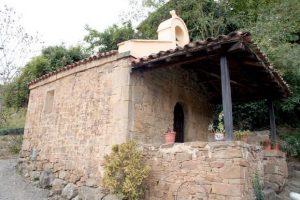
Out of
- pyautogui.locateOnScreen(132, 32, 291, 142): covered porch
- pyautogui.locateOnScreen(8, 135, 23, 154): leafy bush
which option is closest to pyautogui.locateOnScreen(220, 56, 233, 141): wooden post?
pyautogui.locateOnScreen(132, 32, 291, 142): covered porch

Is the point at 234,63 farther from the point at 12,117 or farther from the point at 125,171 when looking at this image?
the point at 12,117

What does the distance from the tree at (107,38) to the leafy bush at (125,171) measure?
11.5 m

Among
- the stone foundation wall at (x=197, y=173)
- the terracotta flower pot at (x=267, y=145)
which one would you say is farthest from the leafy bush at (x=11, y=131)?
the terracotta flower pot at (x=267, y=145)

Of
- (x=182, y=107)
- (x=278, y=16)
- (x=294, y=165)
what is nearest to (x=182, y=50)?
(x=182, y=107)

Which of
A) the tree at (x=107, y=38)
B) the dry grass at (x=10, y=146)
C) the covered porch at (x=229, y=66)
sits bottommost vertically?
the dry grass at (x=10, y=146)

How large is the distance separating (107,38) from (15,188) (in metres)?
10.8

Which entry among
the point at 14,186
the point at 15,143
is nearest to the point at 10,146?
the point at 15,143

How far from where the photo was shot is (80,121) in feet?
25.7

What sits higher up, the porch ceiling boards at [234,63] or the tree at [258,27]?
the tree at [258,27]

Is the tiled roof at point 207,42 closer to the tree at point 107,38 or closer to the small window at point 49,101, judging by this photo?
the small window at point 49,101

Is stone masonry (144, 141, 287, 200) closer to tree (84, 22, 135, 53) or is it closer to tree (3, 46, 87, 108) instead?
tree (3, 46, 87, 108)

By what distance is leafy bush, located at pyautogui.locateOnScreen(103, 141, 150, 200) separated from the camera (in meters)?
5.84

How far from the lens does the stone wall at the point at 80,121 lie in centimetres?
698

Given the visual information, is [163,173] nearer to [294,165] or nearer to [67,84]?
[67,84]
